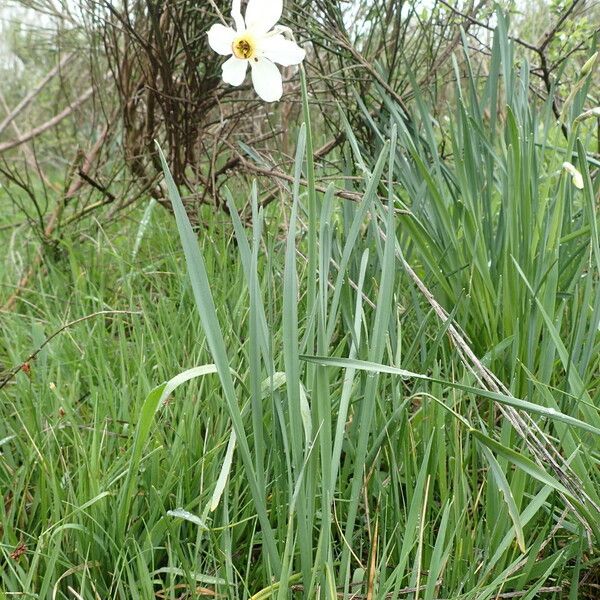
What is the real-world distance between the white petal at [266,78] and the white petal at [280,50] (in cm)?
1

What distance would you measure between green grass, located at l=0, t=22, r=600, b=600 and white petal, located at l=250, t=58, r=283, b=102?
5.9 inches

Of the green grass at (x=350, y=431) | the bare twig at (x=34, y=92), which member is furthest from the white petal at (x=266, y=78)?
the bare twig at (x=34, y=92)

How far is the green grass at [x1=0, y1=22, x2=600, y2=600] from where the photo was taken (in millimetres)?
1008

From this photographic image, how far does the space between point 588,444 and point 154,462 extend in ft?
2.43

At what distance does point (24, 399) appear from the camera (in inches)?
60.6

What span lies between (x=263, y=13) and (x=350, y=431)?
71 cm

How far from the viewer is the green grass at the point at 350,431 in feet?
3.31

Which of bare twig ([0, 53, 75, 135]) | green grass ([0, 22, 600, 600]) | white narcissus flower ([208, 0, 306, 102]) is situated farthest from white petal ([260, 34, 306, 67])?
bare twig ([0, 53, 75, 135])

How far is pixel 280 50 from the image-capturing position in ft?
3.93

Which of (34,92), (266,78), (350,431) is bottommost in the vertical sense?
(350,431)

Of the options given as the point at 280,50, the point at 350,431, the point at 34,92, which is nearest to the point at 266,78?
the point at 280,50

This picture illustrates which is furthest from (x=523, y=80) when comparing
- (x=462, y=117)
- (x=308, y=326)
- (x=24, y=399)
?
(x=24, y=399)

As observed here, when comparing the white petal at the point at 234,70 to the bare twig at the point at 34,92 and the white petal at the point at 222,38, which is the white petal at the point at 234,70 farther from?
the bare twig at the point at 34,92

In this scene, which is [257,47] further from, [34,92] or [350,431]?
[34,92]
